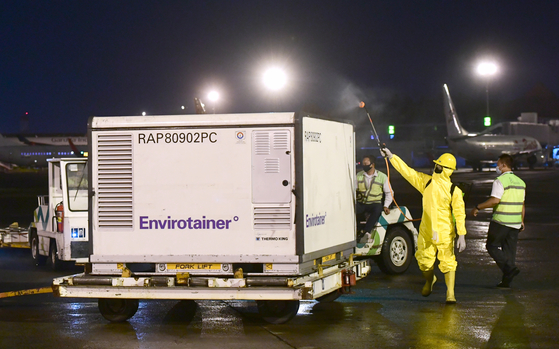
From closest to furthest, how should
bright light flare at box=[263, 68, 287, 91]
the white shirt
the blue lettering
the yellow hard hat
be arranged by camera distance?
the blue lettering
the yellow hard hat
the white shirt
bright light flare at box=[263, 68, 287, 91]

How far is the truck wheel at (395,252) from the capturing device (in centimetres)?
1116

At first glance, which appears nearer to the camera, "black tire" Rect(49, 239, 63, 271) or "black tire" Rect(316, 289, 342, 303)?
"black tire" Rect(316, 289, 342, 303)

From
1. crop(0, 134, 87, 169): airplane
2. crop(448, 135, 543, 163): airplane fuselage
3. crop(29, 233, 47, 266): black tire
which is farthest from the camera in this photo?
crop(0, 134, 87, 169): airplane

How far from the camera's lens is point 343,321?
8.02 metres

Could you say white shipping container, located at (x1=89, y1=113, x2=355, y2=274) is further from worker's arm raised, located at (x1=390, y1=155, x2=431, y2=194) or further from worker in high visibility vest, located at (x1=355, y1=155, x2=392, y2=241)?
worker in high visibility vest, located at (x1=355, y1=155, x2=392, y2=241)

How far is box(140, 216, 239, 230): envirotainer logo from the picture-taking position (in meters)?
7.38

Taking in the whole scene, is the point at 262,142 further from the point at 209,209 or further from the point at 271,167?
the point at 209,209

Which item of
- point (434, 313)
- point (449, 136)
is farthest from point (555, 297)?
point (449, 136)

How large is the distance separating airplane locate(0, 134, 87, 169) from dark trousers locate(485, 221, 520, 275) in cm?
7577

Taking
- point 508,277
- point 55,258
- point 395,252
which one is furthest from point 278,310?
point 55,258

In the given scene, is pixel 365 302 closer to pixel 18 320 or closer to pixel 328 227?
pixel 328 227

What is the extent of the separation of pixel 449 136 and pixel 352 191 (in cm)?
5469

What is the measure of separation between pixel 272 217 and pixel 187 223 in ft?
3.05

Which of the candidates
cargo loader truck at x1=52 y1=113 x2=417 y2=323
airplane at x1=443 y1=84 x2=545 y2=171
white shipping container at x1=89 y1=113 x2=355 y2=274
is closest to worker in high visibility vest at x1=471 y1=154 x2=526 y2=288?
cargo loader truck at x1=52 y1=113 x2=417 y2=323
